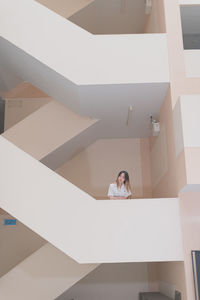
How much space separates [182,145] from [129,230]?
144cm

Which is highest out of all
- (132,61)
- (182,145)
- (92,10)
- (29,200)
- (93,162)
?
(92,10)

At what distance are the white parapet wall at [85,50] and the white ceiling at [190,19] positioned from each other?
0.99 m

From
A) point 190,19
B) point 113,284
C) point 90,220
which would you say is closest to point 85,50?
point 190,19

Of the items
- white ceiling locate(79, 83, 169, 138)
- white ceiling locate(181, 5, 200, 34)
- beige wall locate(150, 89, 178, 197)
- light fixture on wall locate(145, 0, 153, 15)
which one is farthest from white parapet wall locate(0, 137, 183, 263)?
light fixture on wall locate(145, 0, 153, 15)

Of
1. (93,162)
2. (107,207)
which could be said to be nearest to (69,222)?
(107,207)

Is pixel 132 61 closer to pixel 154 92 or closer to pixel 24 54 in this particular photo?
pixel 154 92

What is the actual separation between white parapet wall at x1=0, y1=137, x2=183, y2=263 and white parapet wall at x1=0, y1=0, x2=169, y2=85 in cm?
181

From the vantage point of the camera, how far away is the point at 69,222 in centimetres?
519

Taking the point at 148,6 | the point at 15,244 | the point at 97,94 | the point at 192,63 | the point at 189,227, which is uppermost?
the point at 148,6

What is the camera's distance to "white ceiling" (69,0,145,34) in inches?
315

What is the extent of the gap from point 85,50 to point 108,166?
11.5ft

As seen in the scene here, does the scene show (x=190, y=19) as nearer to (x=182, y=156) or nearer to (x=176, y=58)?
(x=176, y=58)

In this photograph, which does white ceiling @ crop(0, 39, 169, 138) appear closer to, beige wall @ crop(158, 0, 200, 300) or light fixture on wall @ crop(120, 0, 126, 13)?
beige wall @ crop(158, 0, 200, 300)

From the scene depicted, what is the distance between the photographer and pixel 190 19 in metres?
6.91
